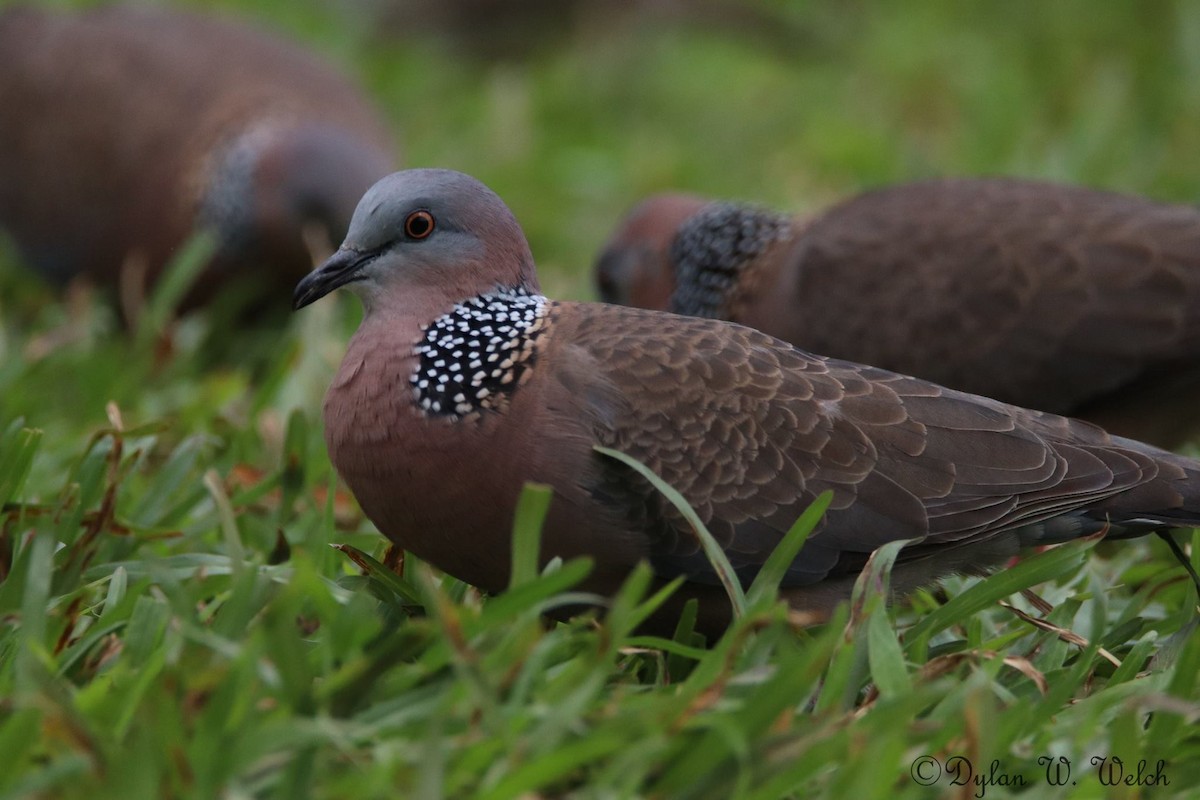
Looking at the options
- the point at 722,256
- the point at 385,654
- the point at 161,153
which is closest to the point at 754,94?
the point at 161,153

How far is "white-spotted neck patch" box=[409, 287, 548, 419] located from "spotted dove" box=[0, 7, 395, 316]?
2.75 metres

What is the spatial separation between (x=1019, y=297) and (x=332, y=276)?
1995 millimetres

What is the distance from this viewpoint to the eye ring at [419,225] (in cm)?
272

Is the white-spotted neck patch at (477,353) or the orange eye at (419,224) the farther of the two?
the orange eye at (419,224)

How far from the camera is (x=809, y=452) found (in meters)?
2.69

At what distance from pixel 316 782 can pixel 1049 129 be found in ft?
18.9

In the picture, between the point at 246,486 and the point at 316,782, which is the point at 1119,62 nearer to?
the point at 246,486

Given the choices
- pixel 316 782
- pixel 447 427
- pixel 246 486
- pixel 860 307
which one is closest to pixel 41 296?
pixel 246 486

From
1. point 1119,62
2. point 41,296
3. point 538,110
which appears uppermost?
point 1119,62

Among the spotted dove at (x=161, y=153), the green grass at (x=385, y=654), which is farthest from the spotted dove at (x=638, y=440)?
the spotted dove at (x=161, y=153)

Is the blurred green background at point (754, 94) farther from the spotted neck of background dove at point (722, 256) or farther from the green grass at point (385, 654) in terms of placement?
the green grass at point (385, 654)

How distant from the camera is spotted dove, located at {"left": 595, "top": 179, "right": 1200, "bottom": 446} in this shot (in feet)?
12.7

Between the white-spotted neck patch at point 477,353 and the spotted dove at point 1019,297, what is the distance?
153 centimetres

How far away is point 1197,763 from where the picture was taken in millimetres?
2412
